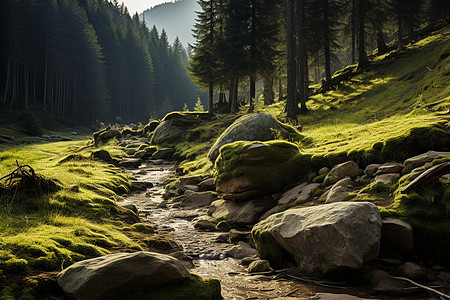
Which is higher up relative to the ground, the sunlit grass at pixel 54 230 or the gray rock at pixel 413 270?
the sunlit grass at pixel 54 230

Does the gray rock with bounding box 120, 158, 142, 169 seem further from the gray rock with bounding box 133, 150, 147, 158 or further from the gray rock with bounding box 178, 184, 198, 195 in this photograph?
the gray rock with bounding box 178, 184, 198, 195

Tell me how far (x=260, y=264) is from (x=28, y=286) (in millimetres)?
3483

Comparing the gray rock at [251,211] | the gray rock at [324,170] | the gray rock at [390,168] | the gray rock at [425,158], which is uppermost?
the gray rock at [425,158]

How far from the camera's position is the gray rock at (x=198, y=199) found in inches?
414

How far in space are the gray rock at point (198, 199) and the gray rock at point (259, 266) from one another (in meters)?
5.31

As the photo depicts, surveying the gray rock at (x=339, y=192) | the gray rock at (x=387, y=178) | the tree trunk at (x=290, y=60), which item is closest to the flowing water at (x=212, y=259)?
the gray rock at (x=339, y=192)

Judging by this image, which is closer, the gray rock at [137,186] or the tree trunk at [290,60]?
the gray rock at [137,186]

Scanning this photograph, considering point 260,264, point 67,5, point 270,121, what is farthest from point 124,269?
point 67,5

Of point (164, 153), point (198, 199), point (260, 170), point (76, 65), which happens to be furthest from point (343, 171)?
point (76, 65)

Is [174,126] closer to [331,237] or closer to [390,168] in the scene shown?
[390,168]

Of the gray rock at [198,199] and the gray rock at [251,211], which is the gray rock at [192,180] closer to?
the gray rock at [198,199]

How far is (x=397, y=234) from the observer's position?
453 centimetres

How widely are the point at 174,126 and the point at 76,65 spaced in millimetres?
47211

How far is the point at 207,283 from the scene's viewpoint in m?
4.02
